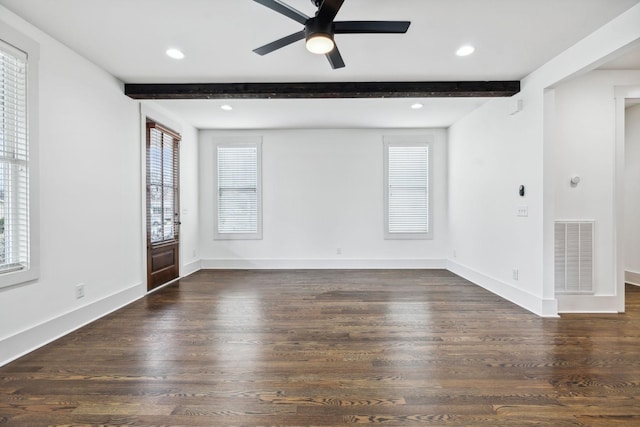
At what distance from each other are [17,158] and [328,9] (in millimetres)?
2652

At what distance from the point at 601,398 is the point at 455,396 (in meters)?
0.88

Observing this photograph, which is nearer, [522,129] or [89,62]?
[89,62]

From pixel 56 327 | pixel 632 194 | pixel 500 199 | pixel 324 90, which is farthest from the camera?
pixel 632 194

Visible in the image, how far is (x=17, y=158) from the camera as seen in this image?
8.04ft

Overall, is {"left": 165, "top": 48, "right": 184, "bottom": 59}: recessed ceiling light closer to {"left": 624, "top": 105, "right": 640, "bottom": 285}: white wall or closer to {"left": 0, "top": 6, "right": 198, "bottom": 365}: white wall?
Result: {"left": 0, "top": 6, "right": 198, "bottom": 365}: white wall

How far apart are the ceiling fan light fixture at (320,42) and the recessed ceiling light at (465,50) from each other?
1510mm

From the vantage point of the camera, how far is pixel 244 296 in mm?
4090

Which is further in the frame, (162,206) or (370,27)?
(162,206)

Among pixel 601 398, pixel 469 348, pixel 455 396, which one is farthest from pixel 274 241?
pixel 601 398

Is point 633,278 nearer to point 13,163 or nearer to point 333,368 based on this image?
point 333,368

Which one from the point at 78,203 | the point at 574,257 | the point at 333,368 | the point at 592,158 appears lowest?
the point at 333,368

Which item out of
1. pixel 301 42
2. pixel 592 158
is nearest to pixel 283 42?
pixel 301 42

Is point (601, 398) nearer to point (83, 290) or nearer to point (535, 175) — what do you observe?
point (535, 175)

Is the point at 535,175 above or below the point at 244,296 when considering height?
above
